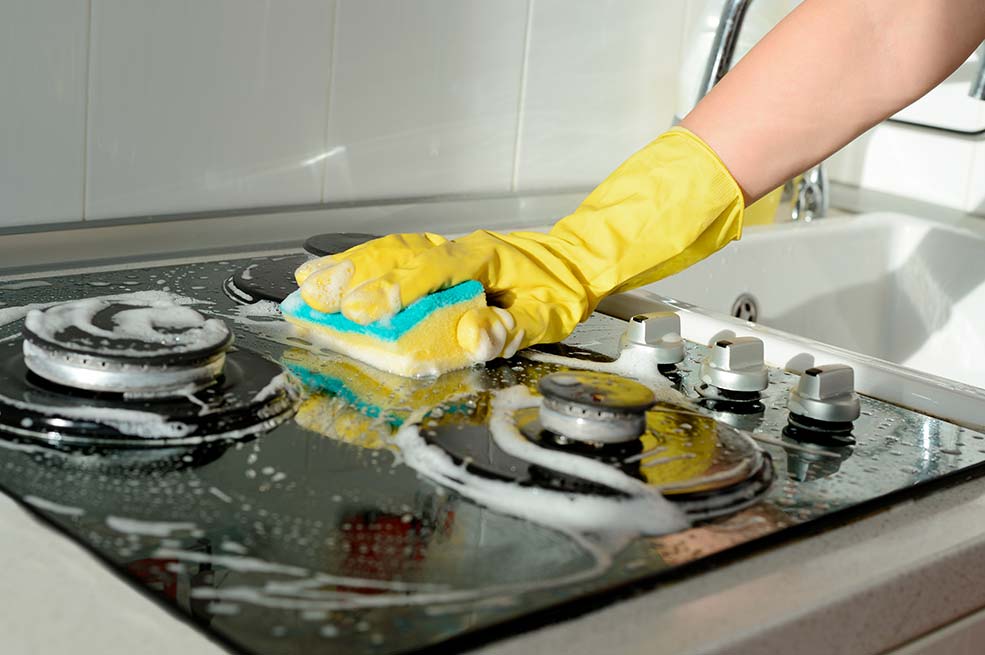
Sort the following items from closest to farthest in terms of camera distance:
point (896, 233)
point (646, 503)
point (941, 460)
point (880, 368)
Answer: point (646, 503), point (941, 460), point (880, 368), point (896, 233)

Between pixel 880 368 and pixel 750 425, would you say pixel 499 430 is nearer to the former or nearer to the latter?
pixel 750 425

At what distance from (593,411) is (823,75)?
0.46 metres

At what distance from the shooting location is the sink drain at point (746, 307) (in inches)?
53.1

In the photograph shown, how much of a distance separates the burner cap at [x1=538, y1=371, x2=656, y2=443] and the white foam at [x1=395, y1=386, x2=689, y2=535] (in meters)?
0.02

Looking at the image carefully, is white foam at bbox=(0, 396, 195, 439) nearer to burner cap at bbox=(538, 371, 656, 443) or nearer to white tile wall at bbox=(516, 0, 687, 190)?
burner cap at bbox=(538, 371, 656, 443)

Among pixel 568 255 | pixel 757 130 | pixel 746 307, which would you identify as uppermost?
pixel 757 130

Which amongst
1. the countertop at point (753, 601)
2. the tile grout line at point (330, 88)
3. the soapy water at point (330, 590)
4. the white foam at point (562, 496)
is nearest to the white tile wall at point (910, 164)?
the tile grout line at point (330, 88)

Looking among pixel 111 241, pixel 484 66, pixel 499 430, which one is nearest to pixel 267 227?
pixel 111 241

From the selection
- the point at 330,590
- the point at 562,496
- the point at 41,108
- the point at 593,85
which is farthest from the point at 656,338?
the point at 593,85

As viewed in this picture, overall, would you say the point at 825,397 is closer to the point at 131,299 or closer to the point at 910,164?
the point at 131,299

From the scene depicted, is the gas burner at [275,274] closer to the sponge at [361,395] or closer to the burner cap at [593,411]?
the sponge at [361,395]

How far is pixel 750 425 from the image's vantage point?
0.72 metres

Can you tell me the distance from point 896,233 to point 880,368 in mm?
760

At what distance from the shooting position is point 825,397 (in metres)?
0.72
